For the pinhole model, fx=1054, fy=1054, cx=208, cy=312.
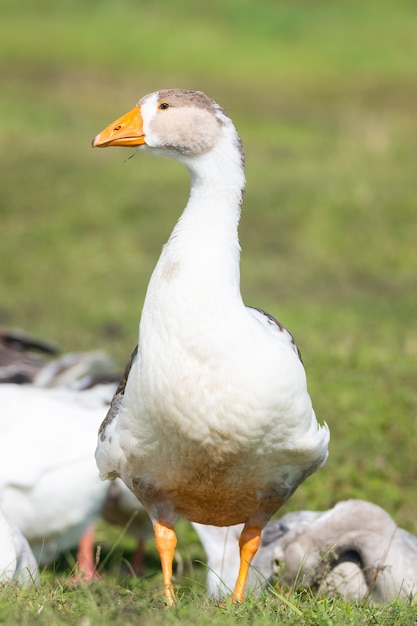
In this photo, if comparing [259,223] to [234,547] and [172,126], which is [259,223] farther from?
[172,126]

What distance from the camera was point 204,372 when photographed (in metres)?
3.97

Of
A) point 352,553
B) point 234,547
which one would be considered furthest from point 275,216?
point 352,553

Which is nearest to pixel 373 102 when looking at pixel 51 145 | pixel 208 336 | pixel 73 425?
pixel 51 145

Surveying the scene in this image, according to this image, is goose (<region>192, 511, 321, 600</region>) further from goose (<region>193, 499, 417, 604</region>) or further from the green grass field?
the green grass field

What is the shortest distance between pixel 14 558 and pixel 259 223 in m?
10.2

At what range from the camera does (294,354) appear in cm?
428

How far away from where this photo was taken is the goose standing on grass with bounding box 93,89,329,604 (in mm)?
3990

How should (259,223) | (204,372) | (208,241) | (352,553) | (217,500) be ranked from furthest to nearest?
(259,223), (352,553), (217,500), (208,241), (204,372)

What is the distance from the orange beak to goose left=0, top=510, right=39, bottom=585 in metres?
1.74

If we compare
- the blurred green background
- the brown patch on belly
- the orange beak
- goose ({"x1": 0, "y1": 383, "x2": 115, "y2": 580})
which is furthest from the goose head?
the blurred green background

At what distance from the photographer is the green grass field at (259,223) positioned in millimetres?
6805

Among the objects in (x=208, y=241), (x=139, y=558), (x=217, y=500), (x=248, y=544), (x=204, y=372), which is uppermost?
(x=208, y=241)

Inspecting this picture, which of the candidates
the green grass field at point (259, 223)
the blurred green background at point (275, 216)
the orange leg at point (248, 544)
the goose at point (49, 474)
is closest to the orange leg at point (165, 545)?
the green grass field at point (259, 223)

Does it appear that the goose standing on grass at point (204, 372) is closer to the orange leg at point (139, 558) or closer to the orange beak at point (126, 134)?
the orange beak at point (126, 134)
